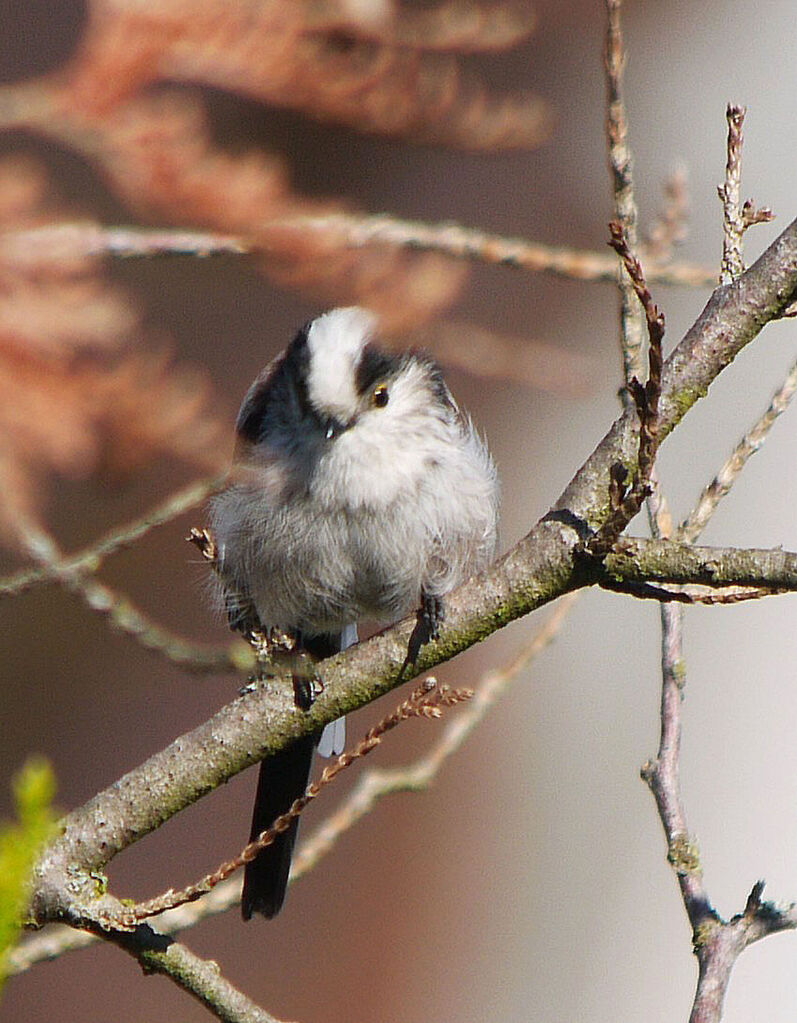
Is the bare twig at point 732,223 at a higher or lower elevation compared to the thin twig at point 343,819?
higher

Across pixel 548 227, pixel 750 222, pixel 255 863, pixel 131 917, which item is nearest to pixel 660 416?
pixel 750 222

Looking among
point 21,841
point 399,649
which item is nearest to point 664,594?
point 399,649

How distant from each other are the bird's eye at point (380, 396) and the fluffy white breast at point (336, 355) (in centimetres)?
5

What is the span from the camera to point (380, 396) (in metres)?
2.47

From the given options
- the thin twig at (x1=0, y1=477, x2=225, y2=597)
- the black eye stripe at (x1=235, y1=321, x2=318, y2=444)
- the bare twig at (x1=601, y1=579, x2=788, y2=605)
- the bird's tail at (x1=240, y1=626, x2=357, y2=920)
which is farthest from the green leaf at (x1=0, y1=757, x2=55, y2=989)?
the black eye stripe at (x1=235, y1=321, x2=318, y2=444)

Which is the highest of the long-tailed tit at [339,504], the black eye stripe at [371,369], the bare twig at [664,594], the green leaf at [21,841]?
the black eye stripe at [371,369]

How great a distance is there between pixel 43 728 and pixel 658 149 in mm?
3278

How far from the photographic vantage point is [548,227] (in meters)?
5.24

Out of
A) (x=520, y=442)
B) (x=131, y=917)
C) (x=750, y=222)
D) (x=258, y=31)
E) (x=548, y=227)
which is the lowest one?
(x=131, y=917)

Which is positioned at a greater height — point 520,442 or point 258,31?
point 520,442

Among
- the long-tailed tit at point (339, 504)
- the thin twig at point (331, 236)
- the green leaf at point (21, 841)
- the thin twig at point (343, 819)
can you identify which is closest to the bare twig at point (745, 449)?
the thin twig at point (343, 819)

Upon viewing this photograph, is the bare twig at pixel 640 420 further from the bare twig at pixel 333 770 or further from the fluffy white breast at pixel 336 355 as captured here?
the fluffy white breast at pixel 336 355

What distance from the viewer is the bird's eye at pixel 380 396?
8.05 feet

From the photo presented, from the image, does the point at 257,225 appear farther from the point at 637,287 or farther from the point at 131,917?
the point at 131,917
